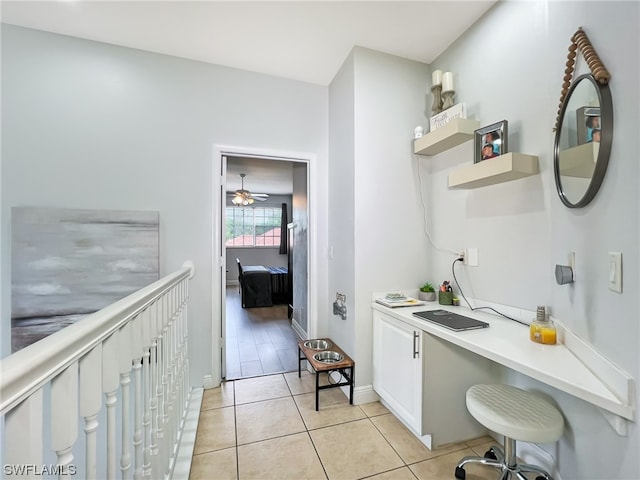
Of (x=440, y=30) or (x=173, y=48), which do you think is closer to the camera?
(x=440, y=30)

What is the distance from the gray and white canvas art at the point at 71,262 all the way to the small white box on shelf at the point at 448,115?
2.35 metres

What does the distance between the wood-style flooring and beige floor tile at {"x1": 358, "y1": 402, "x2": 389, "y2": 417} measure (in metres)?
Result: 0.87

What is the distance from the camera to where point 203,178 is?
2.53 m

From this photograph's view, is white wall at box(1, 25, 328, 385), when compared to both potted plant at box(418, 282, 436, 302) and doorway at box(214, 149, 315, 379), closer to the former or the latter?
doorway at box(214, 149, 315, 379)

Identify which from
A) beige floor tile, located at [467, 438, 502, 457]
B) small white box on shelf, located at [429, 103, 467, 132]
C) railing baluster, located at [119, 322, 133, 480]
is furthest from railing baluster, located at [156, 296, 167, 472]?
small white box on shelf, located at [429, 103, 467, 132]

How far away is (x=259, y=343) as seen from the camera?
358 cm

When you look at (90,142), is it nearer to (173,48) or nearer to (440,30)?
(173,48)

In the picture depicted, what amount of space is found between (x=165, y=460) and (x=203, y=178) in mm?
1978

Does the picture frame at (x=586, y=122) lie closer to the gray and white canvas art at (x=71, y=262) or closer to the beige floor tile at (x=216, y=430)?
the beige floor tile at (x=216, y=430)

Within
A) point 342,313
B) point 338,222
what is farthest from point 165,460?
point 338,222

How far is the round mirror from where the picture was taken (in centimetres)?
103

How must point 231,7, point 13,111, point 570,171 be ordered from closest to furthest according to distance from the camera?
point 570,171 < point 231,7 < point 13,111

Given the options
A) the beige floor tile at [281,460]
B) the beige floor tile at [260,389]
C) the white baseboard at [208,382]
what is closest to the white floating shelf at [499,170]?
the beige floor tile at [281,460]

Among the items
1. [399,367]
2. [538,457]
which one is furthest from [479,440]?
[399,367]
